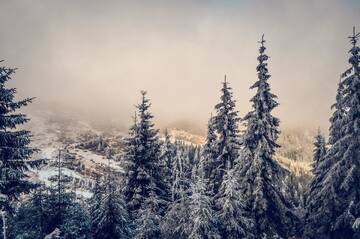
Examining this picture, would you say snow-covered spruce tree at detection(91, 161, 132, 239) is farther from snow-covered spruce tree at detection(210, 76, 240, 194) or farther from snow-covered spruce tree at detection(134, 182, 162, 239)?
snow-covered spruce tree at detection(210, 76, 240, 194)

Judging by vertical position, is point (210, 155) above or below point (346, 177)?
above

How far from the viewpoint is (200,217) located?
28500 millimetres

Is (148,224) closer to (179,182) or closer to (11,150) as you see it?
(179,182)

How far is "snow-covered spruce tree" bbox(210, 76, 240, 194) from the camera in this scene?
38.9m

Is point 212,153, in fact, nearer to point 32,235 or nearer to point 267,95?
point 267,95

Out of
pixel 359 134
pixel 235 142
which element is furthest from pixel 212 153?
pixel 359 134

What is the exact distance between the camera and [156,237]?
33.8m

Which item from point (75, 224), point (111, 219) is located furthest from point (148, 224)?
point (75, 224)

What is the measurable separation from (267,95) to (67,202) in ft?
57.7

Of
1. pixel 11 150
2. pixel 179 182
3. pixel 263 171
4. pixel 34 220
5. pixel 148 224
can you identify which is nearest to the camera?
pixel 11 150

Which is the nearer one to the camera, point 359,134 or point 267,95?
point 359,134

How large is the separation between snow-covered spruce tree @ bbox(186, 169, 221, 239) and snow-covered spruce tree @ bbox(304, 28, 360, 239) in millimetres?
10829

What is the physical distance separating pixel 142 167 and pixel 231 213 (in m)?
11.7

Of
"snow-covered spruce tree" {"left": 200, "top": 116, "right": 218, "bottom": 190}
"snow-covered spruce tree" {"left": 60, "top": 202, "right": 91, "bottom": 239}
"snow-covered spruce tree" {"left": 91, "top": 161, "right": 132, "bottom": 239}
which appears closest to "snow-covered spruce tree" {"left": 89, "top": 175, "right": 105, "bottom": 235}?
"snow-covered spruce tree" {"left": 91, "top": 161, "right": 132, "bottom": 239}
